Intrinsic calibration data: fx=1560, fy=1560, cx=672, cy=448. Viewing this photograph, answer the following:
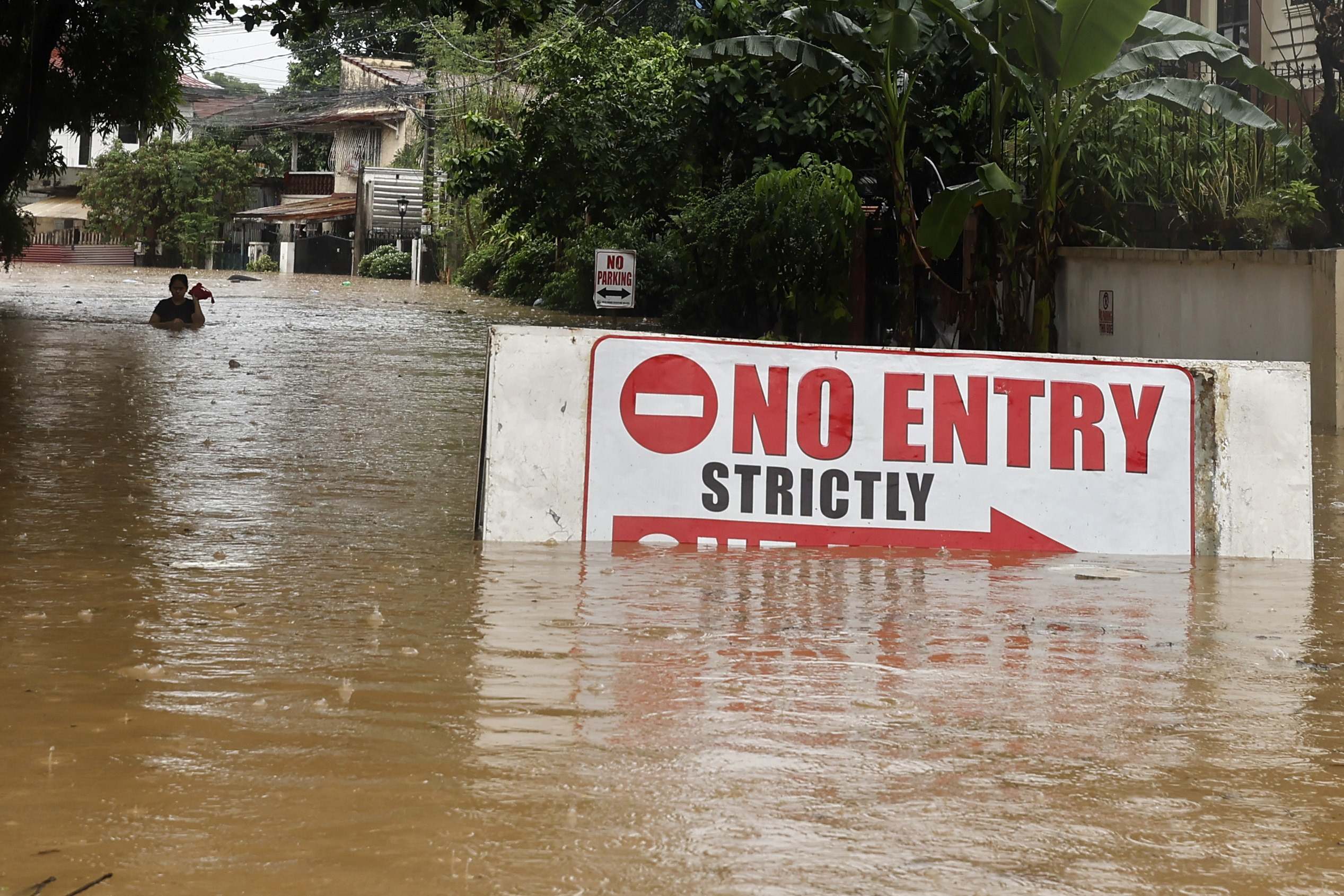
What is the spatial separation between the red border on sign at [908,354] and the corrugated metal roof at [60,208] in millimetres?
63051

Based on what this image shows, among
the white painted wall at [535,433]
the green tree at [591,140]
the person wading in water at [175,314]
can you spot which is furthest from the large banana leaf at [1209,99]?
the person wading in water at [175,314]

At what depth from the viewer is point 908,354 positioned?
7.95 m

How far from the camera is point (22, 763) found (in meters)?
3.83

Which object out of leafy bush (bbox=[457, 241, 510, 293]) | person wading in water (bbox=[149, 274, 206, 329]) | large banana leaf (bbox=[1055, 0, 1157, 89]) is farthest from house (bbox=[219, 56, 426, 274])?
large banana leaf (bbox=[1055, 0, 1157, 89])

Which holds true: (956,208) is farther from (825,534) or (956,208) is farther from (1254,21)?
(1254,21)

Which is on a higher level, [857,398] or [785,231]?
[785,231]

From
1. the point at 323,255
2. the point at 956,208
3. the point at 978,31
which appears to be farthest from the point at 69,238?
the point at 956,208

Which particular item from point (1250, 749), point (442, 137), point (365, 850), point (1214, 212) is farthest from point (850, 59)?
point (442, 137)

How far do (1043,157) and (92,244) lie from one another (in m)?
64.7

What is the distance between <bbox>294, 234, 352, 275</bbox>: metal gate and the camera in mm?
64562

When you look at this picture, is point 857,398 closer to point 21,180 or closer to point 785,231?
point 785,231

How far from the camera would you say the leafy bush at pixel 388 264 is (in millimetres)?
55062

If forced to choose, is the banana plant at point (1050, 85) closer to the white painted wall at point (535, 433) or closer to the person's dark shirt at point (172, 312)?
the white painted wall at point (535, 433)

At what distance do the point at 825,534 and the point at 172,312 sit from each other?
53.6 feet
